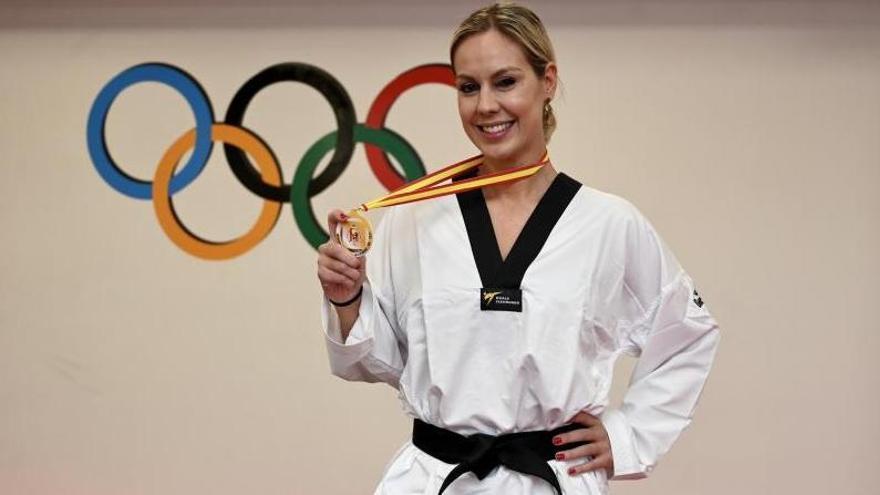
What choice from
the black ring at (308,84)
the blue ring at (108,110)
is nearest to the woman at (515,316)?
the black ring at (308,84)

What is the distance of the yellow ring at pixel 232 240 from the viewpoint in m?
3.71

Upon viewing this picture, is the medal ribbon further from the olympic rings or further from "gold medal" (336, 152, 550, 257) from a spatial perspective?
the olympic rings

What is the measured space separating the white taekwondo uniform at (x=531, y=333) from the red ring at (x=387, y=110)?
1.52 meters

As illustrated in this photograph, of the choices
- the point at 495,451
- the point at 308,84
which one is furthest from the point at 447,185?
the point at 308,84

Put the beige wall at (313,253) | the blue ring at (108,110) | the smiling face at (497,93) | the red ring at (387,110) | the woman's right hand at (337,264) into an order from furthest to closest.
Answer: the blue ring at (108,110), the red ring at (387,110), the beige wall at (313,253), the smiling face at (497,93), the woman's right hand at (337,264)

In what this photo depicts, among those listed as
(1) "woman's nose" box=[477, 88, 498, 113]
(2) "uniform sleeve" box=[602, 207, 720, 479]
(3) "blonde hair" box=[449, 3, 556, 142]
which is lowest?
(2) "uniform sleeve" box=[602, 207, 720, 479]

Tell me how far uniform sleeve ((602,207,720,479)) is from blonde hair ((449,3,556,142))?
36 centimetres

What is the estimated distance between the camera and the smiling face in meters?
1.97

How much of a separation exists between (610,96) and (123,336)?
188 cm

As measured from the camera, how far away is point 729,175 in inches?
138

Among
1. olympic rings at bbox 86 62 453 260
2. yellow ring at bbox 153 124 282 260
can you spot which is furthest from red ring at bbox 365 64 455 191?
yellow ring at bbox 153 124 282 260

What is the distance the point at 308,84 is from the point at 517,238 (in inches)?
73.5

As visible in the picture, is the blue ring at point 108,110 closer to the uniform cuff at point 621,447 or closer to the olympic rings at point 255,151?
the olympic rings at point 255,151

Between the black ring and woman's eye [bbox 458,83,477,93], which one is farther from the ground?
the black ring
